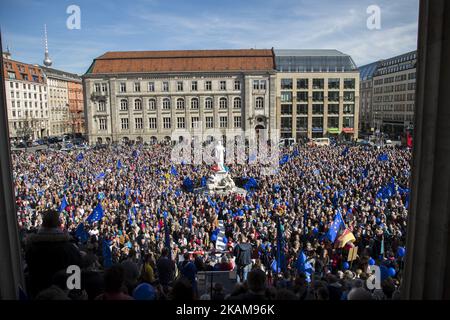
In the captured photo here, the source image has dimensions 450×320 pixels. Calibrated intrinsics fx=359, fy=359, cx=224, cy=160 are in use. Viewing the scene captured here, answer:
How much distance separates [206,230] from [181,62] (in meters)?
60.3

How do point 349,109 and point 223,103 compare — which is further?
point 349,109

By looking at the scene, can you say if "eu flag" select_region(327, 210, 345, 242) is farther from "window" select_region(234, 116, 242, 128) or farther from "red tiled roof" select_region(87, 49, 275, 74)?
"red tiled roof" select_region(87, 49, 275, 74)

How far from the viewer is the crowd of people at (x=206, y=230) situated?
579 centimetres

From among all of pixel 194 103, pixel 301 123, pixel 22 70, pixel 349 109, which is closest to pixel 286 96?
pixel 301 123

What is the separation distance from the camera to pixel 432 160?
16.2ft

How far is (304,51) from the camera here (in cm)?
7931

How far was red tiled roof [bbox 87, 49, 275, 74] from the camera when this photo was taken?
70.7 meters

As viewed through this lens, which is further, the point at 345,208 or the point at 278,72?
the point at 278,72

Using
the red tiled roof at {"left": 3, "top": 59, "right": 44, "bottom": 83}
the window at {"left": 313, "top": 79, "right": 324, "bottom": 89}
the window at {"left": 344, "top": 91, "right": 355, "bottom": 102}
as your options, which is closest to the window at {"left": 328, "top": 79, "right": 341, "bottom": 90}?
the window at {"left": 313, "top": 79, "right": 324, "bottom": 89}

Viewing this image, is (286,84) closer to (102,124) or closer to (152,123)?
(152,123)
